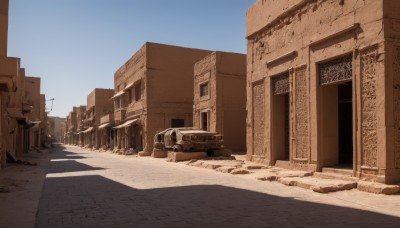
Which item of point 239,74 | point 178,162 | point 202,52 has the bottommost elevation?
point 178,162

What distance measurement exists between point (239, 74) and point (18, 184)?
15.2 metres

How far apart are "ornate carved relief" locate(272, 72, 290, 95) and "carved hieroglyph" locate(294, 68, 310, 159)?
797mm

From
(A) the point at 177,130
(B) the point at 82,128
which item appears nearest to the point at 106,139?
(B) the point at 82,128

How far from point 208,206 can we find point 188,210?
49cm

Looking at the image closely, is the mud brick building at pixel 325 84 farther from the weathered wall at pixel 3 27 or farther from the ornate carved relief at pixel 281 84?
the weathered wall at pixel 3 27

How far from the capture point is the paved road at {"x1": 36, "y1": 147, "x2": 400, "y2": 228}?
17.2 feet

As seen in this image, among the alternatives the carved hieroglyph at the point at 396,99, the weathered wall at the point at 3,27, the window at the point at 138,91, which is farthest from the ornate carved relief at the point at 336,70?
the window at the point at 138,91

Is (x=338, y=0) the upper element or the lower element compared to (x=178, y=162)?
upper

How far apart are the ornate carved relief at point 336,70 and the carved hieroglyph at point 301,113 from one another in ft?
2.58

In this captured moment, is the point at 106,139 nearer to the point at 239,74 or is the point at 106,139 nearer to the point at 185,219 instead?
the point at 239,74

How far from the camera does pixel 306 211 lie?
19.6 ft

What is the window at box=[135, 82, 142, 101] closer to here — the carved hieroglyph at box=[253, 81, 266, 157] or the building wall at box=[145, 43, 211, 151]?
the building wall at box=[145, 43, 211, 151]

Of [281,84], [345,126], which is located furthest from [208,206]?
[345,126]

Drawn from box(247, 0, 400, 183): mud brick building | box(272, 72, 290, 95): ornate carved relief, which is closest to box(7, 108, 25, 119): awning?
box(247, 0, 400, 183): mud brick building
